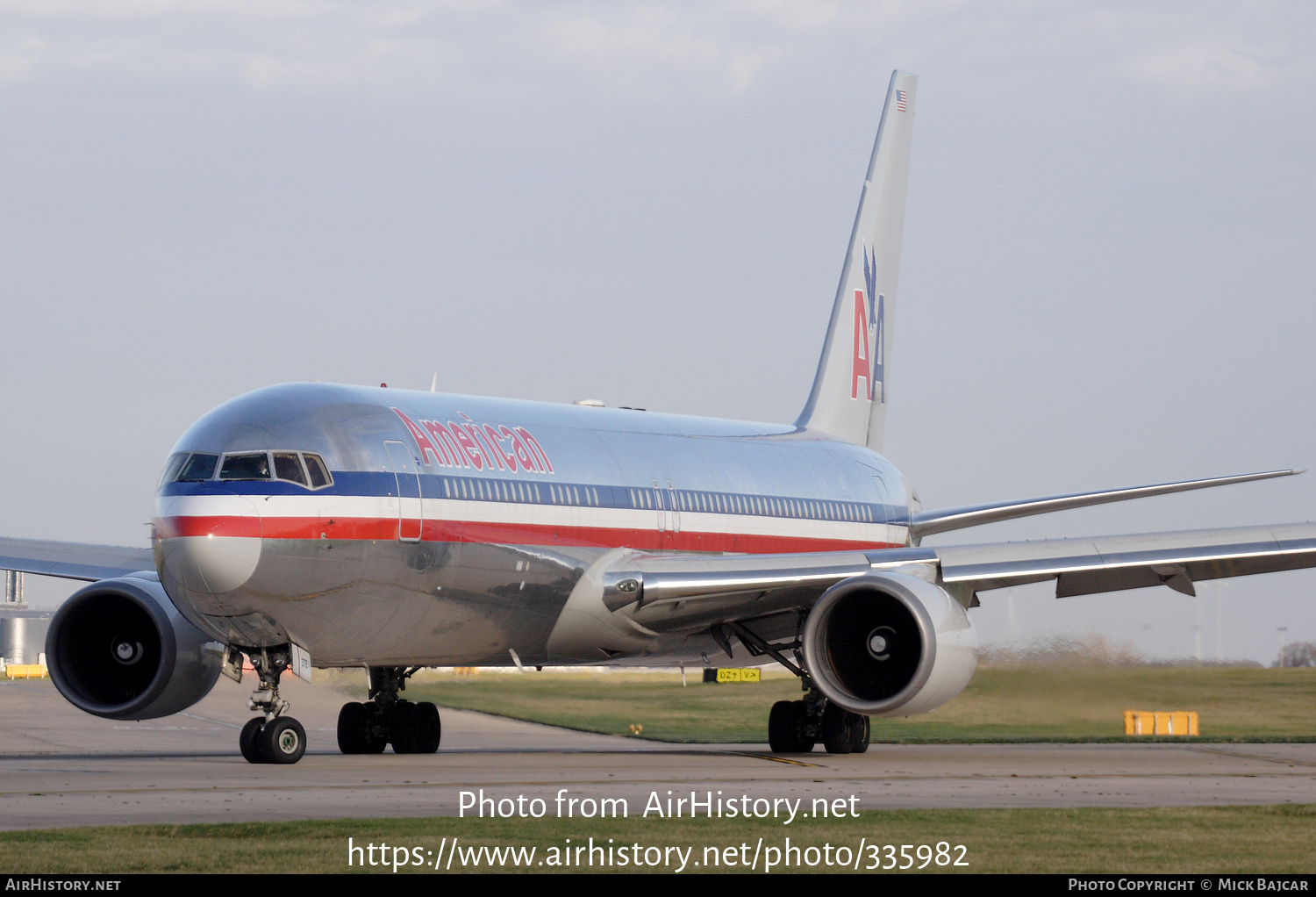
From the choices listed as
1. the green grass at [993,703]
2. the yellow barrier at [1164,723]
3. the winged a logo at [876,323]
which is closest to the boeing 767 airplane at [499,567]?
the green grass at [993,703]

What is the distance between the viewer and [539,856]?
9.92 m

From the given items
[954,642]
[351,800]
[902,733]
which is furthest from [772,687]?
[351,800]

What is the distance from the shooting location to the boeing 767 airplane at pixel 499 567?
1658 centimetres

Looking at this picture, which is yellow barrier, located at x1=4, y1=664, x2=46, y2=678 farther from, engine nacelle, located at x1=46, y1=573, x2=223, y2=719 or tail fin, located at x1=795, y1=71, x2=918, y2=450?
engine nacelle, located at x1=46, y1=573, x2=223, y2=719

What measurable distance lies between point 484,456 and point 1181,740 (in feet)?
36.0

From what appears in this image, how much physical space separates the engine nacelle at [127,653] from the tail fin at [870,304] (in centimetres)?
1134

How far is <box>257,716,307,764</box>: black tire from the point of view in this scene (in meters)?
16.9

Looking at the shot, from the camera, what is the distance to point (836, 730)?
21375 mm

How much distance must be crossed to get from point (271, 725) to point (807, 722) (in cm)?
706

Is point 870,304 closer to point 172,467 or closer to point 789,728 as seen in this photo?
point 789,728

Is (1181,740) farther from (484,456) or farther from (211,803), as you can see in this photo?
(211,803)

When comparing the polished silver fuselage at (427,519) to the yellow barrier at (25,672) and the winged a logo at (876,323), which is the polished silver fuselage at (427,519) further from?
the yellow barrier at (25,672)

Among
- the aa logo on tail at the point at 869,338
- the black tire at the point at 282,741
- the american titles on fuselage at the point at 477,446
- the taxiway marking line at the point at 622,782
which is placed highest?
the aa logo on tail at the point at 869,338

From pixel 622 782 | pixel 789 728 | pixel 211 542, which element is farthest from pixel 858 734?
pixel 211 542
